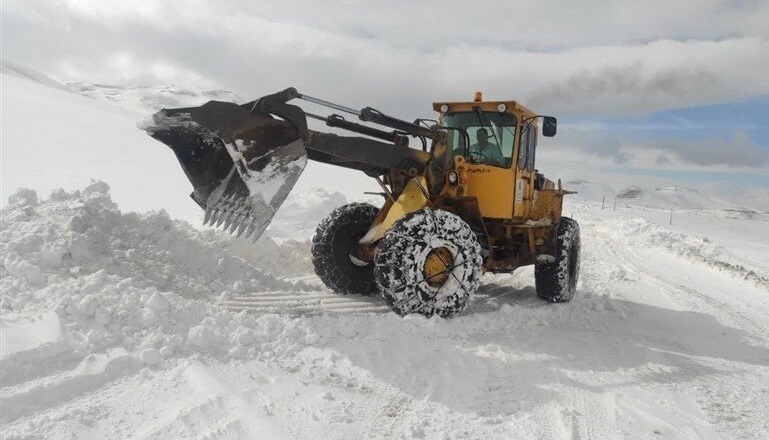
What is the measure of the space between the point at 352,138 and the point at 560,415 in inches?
122

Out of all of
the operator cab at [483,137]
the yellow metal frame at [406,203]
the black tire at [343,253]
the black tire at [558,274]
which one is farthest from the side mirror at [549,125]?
the black tire at [343,253]

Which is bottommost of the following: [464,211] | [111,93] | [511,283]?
[511,283]

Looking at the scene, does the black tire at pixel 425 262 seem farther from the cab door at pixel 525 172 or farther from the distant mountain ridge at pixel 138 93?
the distant mountain ridge at pixel 138 93

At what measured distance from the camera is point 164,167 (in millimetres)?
21797

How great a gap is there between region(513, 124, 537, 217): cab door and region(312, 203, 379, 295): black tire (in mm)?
1709

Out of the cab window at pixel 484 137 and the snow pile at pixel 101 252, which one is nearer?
the snow pile at pixel 101 252

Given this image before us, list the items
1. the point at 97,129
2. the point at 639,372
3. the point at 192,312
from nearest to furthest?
the point at 192,312, the point at 639,372, the point at 97,129

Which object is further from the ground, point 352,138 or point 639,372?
point 352,138

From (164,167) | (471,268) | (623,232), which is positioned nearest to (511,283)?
(471,268)

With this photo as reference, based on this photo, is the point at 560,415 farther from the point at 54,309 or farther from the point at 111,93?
the point at 111,93

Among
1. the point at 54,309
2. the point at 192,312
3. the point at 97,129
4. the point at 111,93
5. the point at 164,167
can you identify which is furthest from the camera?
the point at 111,93

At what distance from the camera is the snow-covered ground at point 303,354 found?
3.23 meters

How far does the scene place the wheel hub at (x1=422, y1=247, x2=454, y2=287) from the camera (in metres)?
5.45

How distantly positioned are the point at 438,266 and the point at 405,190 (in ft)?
3.35
